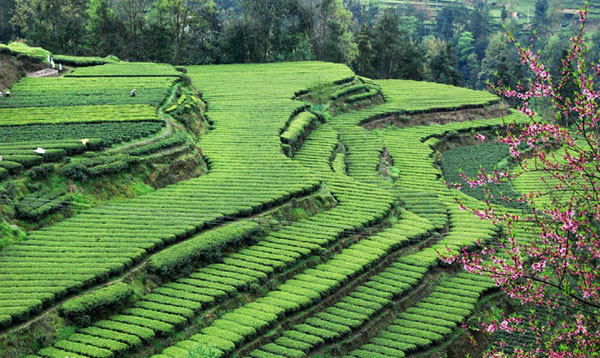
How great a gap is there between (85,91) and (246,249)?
27558mm

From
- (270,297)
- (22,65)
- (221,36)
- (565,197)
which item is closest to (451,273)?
(270,297)

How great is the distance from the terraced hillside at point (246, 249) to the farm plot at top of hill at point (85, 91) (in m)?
0.30

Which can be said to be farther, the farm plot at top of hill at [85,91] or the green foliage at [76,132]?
the farm plot at top of hill at [85,91]

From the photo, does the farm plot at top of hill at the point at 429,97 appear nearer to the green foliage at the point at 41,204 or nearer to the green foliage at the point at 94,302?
the green foliage at the point at 41,204

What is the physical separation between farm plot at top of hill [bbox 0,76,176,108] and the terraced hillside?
11.7 inches

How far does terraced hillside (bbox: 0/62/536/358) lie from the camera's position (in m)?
30.0

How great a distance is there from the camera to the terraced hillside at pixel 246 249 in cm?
3000

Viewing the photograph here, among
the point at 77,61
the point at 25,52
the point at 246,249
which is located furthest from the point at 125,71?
the point at 246,249

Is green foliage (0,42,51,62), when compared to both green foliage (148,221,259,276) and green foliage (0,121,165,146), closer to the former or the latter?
green foliage (0,121,165,146)

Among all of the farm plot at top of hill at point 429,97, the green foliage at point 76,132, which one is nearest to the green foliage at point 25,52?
the green foliage at point 76,132

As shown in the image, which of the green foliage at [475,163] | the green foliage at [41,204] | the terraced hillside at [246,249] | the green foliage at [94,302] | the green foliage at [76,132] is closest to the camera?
the green foliage at [94,302]

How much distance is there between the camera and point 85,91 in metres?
58.4

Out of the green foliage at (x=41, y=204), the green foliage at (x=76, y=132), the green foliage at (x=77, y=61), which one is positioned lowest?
the green foliage at (x=41, y=204)

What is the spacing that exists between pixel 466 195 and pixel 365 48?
4856 centimetres
